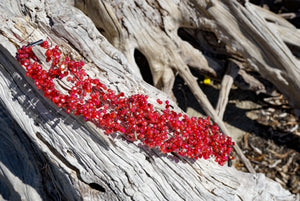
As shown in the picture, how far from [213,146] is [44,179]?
6.48 feet

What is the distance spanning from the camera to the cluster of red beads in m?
2.50

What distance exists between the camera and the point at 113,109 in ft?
8.68

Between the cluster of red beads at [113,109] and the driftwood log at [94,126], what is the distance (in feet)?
0.47

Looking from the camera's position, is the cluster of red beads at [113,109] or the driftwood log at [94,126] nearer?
the cluster of red beads at [113,109]

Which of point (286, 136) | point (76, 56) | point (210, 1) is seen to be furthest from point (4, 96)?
point (286, 136)

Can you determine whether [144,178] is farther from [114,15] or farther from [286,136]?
[286,136]

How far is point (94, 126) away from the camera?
256 centimetres

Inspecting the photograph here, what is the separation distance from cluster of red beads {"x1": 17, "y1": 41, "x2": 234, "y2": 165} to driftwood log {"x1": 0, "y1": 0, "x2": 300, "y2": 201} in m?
0.14

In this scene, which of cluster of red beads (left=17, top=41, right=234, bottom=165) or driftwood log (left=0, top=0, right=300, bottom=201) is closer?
cluster of red beads (left=17, top=41, right=234, bottom=165)

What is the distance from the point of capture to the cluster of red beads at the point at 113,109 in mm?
2502

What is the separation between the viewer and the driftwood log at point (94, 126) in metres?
2.68

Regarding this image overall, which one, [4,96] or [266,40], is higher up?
[4,96]

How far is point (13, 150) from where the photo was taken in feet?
11.6

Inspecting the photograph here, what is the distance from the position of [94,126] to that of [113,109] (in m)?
0.23
